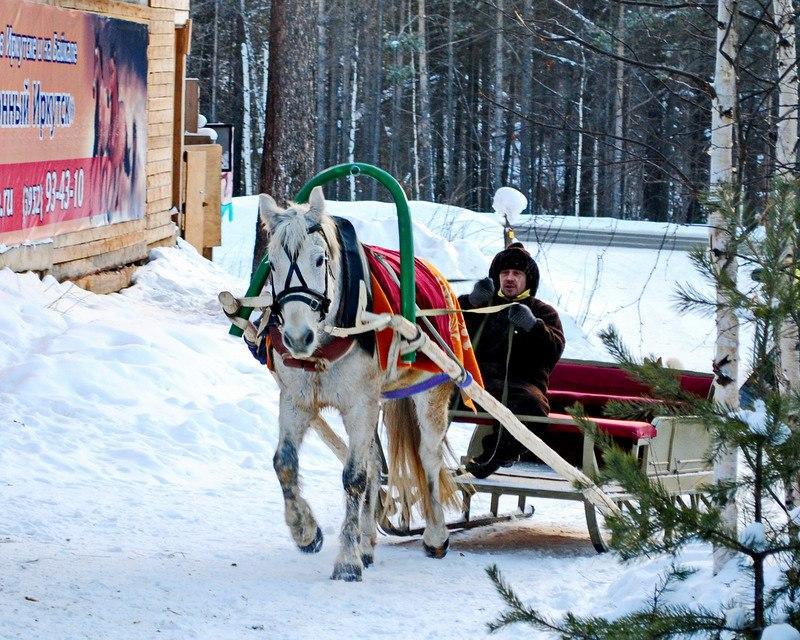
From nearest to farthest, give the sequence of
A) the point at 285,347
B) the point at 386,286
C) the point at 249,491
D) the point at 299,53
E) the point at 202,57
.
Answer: the point at 285,347, the point at 386,286, the point at 249,491, the point at 299,53, the point at 202,57

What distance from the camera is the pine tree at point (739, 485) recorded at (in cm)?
310

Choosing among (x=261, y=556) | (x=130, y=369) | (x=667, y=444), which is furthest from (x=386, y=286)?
(x=130, y=369)

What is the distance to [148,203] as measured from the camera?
1428 centimetres

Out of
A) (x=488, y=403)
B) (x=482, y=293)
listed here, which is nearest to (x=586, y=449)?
(x=488, y=403)

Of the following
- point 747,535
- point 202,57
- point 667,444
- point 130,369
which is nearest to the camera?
point 747,535

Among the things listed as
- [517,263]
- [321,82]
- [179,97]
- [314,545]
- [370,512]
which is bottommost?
[314,545]

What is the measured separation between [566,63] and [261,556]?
34889 millimetres

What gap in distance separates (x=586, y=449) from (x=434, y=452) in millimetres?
780

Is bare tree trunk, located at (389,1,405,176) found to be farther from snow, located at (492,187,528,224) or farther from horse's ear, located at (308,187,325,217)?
horse's ear, located at (308,187,325,217)

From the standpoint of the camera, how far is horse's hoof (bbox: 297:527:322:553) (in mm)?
5887

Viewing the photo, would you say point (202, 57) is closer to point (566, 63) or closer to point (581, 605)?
point (566, 63)

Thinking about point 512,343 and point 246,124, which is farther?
point 246,124

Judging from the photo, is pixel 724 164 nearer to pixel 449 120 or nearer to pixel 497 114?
pixel 497 114

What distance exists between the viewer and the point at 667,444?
6797mm
